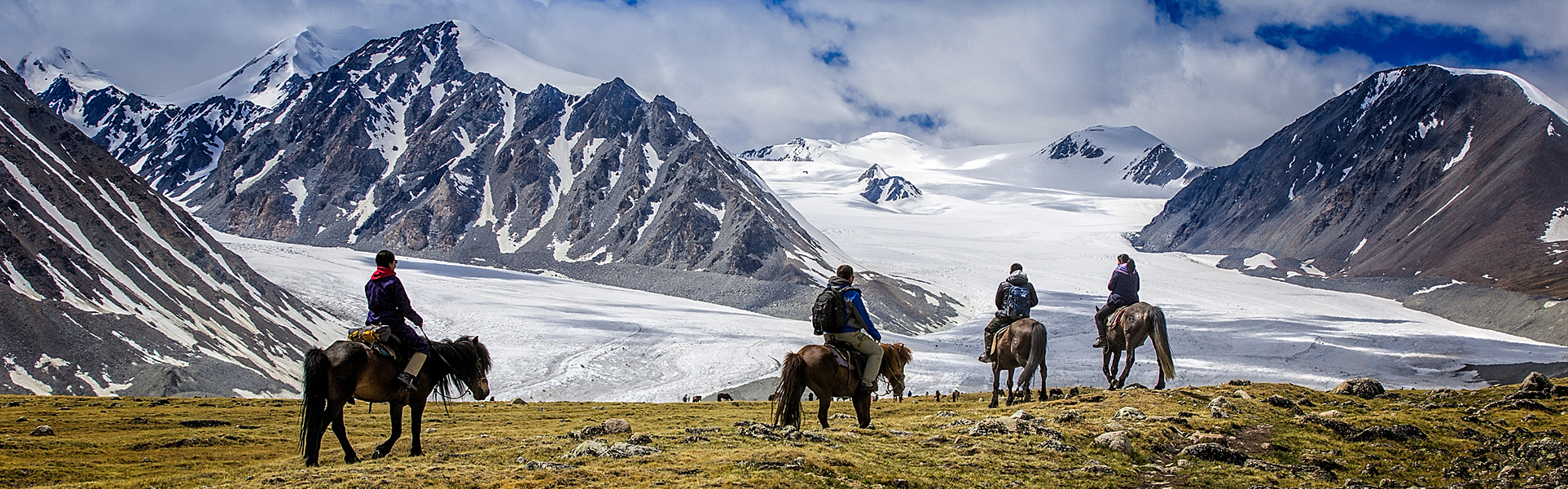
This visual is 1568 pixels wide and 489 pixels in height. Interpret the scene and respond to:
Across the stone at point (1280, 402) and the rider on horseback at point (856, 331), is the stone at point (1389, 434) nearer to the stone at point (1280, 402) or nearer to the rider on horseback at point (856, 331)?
the stone at point (1280, 402)

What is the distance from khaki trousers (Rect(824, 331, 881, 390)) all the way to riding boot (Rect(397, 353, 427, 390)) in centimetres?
776

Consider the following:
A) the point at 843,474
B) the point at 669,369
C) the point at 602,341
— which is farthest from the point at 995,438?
the point at 602,341

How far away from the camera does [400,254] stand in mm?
198375

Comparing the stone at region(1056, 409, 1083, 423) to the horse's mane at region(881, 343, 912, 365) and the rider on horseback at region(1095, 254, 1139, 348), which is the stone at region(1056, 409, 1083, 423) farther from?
the rider on horseback at region(1095, 254, 1139, 348)

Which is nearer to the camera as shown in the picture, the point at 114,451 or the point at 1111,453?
the point at 1111,453

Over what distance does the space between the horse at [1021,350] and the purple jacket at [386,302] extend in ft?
48.9

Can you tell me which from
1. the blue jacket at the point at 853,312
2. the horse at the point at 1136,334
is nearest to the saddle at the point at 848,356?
the blue jacket at the point at 853,312

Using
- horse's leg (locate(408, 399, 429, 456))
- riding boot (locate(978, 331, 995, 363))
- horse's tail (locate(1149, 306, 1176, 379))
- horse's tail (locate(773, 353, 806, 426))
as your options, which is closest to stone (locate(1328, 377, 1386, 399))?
horse's tail (locate(1149, 306, 1176, 379))

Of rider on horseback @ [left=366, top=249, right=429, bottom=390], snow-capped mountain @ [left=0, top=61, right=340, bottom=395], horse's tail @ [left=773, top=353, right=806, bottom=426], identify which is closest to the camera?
rider on horseback @ [left=366, top=249, right=429, bottom=390]

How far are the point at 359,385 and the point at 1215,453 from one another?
15165 millimetres

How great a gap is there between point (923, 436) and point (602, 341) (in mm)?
86489

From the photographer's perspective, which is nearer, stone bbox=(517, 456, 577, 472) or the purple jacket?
stone bbox=(517, 456, 577, 472)

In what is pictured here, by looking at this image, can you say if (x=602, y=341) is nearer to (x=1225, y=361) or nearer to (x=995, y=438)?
(x=1225, y=361)

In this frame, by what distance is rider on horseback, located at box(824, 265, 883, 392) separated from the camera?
17.5 m
